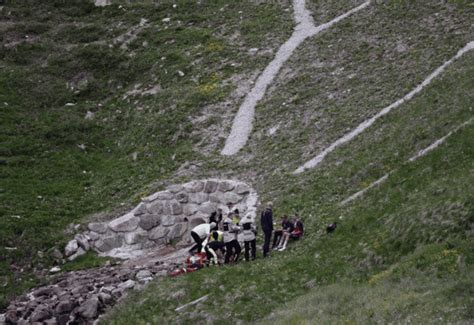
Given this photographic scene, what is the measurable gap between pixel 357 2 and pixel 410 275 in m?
42.8

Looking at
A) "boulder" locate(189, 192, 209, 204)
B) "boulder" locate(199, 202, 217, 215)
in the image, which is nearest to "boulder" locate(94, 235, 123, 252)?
"boulder" locate(189, 192, 209, 204)

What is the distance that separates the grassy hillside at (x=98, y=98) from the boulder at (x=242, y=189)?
5.72 m

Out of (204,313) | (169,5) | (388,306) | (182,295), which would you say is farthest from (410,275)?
(169,5)

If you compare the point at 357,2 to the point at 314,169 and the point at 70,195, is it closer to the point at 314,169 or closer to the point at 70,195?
the point at 314,169

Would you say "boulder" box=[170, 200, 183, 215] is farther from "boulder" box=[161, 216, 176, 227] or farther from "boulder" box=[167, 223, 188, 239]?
"boulder" box=[167, 223, 188, 239]

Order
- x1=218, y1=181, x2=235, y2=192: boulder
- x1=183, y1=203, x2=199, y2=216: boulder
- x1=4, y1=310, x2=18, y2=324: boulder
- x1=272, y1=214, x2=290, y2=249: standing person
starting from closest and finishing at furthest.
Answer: x1=4, y1=310, x2=18, y2=324: boulder, x1=272, y1=214, x2=290, y2=249: standing person, x1=183, y1=203, x2=199, y2=216: boulder, x1=218, y1=181, x2=235, y2=192: boulder

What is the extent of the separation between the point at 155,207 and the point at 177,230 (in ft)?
6.36

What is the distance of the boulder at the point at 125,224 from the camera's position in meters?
39.0

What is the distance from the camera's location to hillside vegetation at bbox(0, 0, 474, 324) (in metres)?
24.1

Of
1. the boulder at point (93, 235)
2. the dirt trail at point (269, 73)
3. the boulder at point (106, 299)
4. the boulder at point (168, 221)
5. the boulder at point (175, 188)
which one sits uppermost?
the dirt trail at point (269, 73)

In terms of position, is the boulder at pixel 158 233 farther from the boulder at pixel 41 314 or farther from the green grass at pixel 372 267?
the boulder at pixel 41 314

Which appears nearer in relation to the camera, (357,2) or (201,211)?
(201,211)

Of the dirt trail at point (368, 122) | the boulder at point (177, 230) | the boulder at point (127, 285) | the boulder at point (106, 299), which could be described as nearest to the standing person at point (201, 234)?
the boulder at point (127, 285)

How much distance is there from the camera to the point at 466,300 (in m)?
18.2
